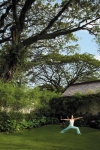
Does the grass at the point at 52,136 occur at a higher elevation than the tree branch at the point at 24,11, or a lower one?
lower

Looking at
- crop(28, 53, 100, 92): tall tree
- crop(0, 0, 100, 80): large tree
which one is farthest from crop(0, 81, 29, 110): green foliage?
crop(28, 53, 100, 92): tall tree

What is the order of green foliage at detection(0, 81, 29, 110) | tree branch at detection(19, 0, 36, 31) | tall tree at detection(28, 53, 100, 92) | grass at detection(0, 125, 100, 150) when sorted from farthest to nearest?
1. tall tree at detection(28, 53, 100, 92)
2. tree branch at detection(19, 0, 36, 31)
3. green foliage at detection(0, 81, 29, 110)
4. grass at detection(0, 125, 100, 150)

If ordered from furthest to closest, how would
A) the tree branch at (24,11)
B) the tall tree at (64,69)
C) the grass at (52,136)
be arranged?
the tall tree at (64,69) → the tree branch at (24,11) → the grass at (52,136)

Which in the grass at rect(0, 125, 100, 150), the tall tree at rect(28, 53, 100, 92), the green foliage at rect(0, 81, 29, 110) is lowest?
the grass at rect(0, 125, 100, 150)

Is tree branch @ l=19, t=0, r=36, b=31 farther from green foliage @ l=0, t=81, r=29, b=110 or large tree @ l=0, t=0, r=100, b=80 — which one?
green foliage @ l=0, t=81, r=29, b=110

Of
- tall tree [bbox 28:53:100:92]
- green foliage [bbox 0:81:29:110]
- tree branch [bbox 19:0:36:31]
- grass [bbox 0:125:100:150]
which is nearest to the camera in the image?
grass [bbox 0:125:100:150]

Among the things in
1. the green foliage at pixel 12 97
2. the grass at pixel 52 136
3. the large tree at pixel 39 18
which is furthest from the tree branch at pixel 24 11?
the grass at pixel 52 136

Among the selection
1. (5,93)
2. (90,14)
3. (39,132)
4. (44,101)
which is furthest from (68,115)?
(90,14)

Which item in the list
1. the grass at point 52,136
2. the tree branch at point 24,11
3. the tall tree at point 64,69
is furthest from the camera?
the tall tree at point 64,69

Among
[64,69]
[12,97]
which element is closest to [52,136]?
[12,97]

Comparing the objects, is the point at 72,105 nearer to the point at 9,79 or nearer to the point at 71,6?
the point at 9,79

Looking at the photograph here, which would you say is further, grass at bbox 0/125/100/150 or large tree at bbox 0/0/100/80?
large tree at bbox 0/0/100/80

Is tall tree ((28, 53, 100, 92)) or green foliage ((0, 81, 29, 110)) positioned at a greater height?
tall tree ((28, 53, 100, 92))

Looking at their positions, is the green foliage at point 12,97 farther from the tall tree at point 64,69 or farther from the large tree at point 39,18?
the tall tree at point 64,69
